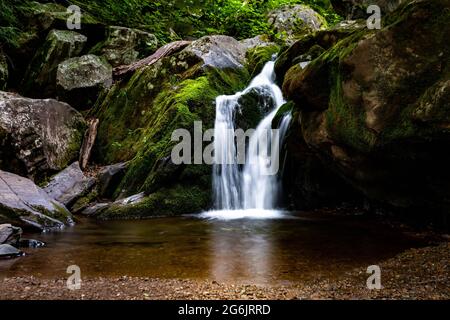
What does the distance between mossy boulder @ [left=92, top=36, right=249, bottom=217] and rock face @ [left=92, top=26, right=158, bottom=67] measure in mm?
1984

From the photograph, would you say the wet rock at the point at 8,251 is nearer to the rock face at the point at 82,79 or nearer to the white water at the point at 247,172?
the white water at the point at 247,172

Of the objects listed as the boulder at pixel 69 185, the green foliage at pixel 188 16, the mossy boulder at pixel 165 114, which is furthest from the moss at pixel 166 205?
the green foliage at pixel 188 16

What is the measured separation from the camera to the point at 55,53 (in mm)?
14500

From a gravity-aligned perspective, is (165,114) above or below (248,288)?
above

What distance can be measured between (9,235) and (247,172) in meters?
5.97

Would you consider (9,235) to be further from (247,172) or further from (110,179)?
(247,172)

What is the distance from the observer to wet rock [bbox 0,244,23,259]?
585cm

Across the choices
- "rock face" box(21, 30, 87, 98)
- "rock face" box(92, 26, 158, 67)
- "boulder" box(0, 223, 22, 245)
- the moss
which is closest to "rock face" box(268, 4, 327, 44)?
"rock face" box(92, 26, 158, 67)

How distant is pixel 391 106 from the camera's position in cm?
602

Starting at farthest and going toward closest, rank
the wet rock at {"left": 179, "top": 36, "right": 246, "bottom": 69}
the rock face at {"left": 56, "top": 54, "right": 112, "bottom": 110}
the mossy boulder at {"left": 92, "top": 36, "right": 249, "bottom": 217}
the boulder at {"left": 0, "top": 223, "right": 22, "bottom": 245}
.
→ the rock face at {"left": 56, "top": 54, "right": 112, "bottom": 110} → the wet rock at {"left": 179, "top": 36, "right": 246, "bottom": 69} → the mossy boulder at {"left": 92, "top": 36, "right": 249, "bottom": 217} → the boulder at {"left": 0, "top": 223, "right": 22, "bottom": 245}

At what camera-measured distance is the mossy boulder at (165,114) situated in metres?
10.3

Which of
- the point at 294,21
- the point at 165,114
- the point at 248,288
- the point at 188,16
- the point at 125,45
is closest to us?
the point at 248,288

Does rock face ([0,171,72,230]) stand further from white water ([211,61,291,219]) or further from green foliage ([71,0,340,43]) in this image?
green foliage ([71,0,340,43])

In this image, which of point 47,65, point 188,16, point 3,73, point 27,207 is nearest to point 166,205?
point 27,207
